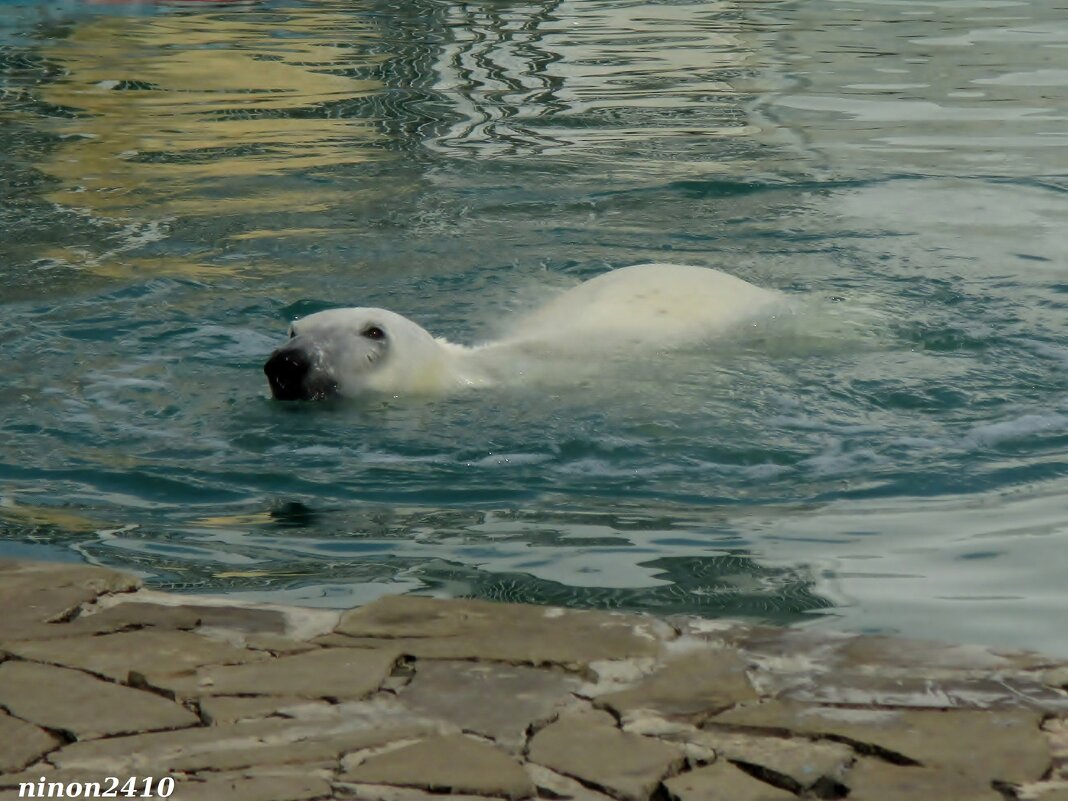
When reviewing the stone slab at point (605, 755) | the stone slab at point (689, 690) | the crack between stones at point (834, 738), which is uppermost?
the stone slab at point (605, 755)

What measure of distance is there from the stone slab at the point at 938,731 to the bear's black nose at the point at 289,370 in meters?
2.66

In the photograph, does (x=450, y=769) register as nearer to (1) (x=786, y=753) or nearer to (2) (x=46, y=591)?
(1) (x=786, y=753)

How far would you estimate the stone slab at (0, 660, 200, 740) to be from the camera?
3061 mm

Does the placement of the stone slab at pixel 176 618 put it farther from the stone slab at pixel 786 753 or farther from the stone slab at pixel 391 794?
the stone slab at pixel 786 753

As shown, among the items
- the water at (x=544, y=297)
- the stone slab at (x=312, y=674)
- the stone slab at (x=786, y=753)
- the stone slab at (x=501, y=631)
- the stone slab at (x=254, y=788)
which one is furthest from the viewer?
the water at (x=544, y=297)

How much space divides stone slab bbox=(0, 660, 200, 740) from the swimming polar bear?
2248mm

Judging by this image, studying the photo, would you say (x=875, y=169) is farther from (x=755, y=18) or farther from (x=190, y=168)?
(x=755, y=18)

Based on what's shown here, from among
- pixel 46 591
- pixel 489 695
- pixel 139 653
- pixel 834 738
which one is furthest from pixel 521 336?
pixel 834 738

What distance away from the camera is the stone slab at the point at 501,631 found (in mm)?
3451

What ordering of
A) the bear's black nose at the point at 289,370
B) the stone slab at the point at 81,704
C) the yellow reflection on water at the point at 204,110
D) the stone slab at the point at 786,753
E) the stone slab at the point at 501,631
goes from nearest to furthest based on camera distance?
1. the stone slab at the point at 786,753
2. the stone slab at the point at 81,704
3. the stone slab at the point at 501,631
4. the bear's black nose at the point at 289,370
5. the yellow reflection on water at the point at 204,110

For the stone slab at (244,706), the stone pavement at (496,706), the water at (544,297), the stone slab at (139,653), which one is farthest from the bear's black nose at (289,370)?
the stone slab at (244,706)

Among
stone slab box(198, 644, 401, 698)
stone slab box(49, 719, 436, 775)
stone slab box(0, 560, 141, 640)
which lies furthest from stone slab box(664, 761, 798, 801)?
stone slab box(0, 560, 141, 640)

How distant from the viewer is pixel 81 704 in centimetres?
316

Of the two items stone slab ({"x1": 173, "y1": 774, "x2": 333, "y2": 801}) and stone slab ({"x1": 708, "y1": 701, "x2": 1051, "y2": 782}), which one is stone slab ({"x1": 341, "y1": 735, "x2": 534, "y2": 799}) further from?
stone slab ({"x1": 708, "y1": 701, "x2": 1051, "y2": 782})
